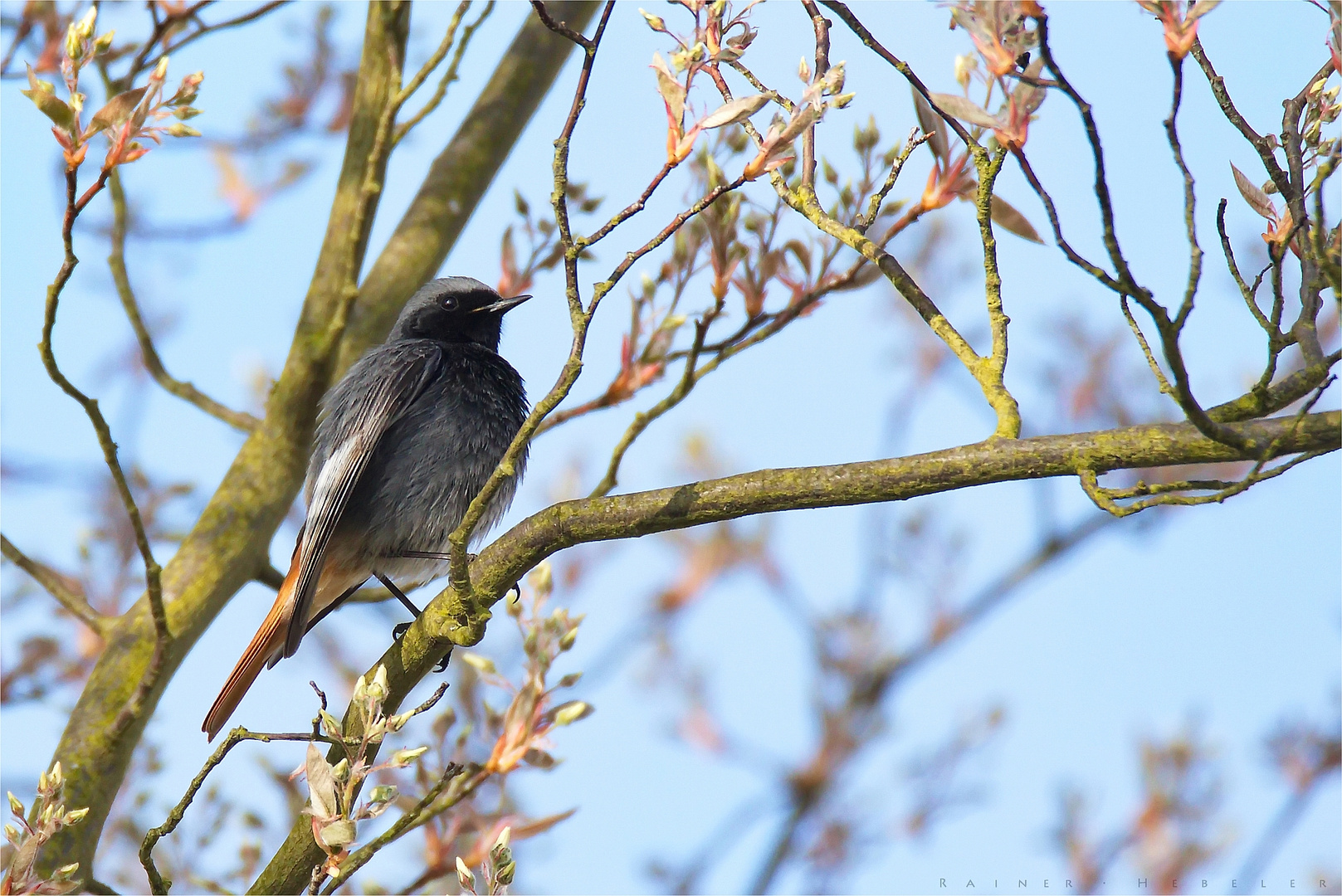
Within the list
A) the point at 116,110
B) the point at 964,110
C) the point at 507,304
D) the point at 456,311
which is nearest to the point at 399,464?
the point at 507,304

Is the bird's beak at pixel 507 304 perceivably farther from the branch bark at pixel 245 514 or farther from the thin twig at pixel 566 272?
the thin twig at pixel 566 272

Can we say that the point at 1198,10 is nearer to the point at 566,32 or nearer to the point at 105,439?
the point at 566,32

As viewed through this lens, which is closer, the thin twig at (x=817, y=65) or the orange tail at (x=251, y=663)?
the thin twig at (x=817, y=65)

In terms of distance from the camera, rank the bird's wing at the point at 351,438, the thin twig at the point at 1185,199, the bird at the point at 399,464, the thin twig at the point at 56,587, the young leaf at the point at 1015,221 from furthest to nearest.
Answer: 1. the bird at the point at 399,464
2. the bird's wing at the point at 351,438
3. the thin twig at the point at 56,587
4. the young leaf at the point at 1015,221
5. the thin twig at the point at 1185,199

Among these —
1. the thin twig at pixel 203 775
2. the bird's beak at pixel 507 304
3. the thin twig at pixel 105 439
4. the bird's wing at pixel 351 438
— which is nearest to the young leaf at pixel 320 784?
the thin twig at pixel 203 775

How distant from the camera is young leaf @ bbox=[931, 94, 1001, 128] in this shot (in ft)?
6.61

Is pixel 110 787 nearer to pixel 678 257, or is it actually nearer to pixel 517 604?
pixel 517 604

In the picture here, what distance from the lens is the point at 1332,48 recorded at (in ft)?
7.27

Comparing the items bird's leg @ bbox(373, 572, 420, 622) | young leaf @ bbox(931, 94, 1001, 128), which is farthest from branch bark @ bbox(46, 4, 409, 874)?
young leaf @ bbox(931, 94, 1001, 128)

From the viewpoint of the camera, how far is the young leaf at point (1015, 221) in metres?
2.85

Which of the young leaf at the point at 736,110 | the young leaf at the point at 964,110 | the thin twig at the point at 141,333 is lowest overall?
the young leaf at the point at 964,110

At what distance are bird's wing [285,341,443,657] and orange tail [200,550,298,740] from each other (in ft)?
0.32

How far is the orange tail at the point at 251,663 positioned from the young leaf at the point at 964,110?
2993mm

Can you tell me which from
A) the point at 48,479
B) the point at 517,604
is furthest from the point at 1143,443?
the point at 48,479
